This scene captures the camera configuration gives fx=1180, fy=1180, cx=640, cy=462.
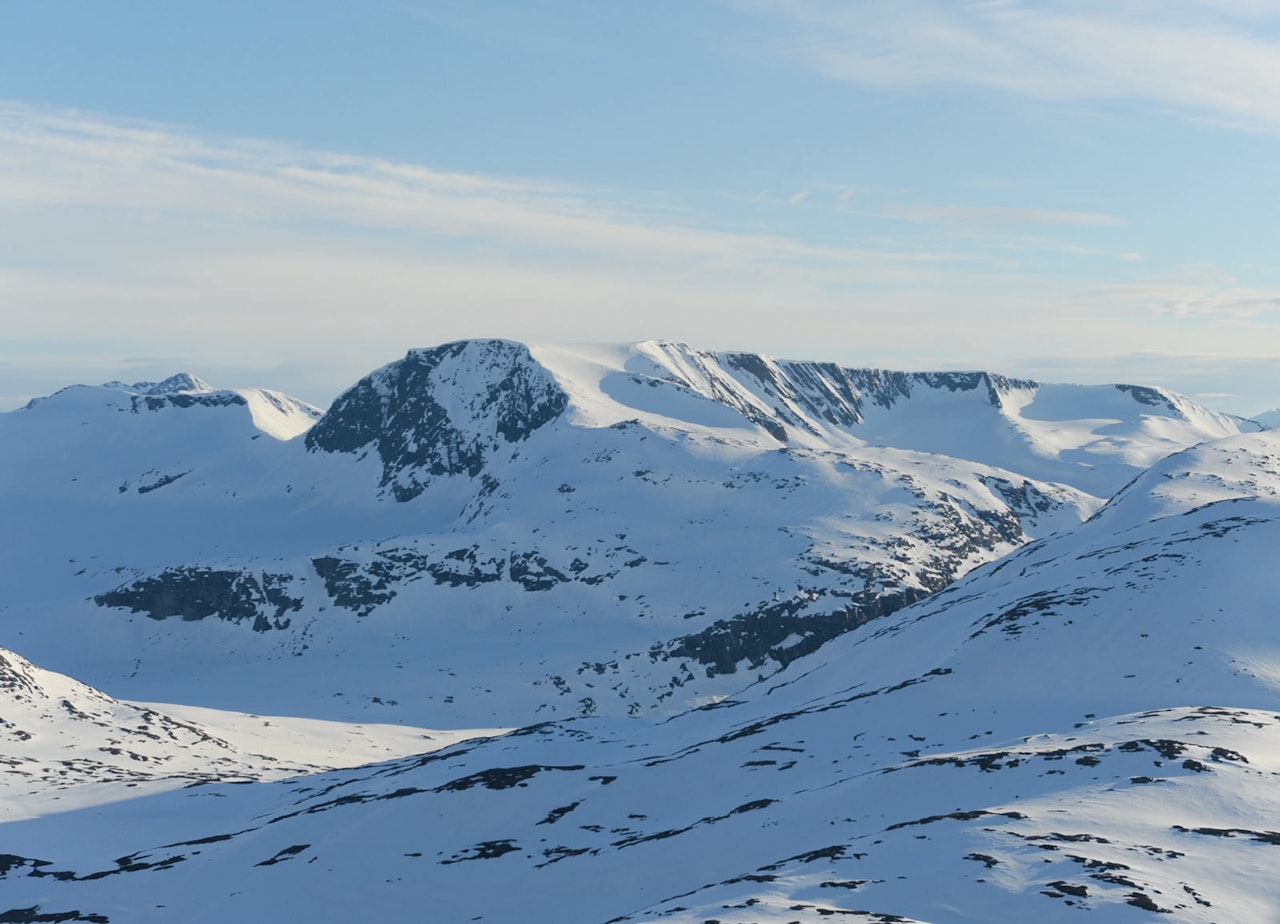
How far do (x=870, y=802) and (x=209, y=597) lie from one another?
13069 cm

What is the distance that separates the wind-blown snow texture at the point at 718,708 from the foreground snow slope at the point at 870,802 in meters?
0.27

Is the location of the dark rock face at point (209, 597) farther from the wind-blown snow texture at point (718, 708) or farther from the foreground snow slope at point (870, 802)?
the foreground snow slope at point (870, 802)

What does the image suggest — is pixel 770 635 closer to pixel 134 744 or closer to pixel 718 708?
pixel 718 708

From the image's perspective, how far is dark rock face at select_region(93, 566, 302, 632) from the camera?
16388 cm

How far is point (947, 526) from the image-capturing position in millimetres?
183000

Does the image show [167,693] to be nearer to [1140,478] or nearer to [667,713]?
[667,713]

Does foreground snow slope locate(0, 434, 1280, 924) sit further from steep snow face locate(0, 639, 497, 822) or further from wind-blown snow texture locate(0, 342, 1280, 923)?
steep snow face locate(0, 639, 497, 822)

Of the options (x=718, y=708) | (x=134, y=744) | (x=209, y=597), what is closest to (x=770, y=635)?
(x=718, y=708)

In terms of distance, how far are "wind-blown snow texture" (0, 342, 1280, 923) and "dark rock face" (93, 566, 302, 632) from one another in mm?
450

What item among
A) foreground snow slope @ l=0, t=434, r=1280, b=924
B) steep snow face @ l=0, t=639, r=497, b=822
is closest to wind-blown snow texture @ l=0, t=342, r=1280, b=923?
foreground snow slope @ l=0, t=434, r=1280, b=924

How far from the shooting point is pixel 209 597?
166 metres

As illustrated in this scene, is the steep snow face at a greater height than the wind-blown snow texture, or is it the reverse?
the wind-blown snow texture

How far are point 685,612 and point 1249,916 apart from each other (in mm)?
116672

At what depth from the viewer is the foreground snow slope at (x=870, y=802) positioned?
4238 centimetres
